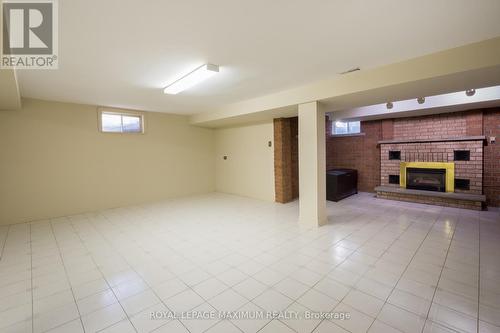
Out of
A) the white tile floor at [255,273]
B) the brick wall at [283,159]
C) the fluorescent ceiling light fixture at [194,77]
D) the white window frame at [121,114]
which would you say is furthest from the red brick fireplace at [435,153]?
the white window frame at [121,114]

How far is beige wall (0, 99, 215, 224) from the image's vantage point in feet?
14.1

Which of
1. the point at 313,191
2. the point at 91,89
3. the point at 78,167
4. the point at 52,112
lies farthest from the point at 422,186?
the point at 52,112

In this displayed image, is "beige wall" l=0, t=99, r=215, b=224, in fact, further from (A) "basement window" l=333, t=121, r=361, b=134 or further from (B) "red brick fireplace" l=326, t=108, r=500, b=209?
(B) "red brick fireplace" l=326, t=108, r=500, b=209

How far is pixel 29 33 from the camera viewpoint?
2010mm

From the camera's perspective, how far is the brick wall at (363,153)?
6688 mm

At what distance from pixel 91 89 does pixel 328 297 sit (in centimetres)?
470

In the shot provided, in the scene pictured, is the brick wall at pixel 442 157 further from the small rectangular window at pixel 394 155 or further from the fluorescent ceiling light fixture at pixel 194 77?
the fluorescent ceiling light fixture at pixel 194 77

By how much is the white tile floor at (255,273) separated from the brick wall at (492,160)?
827 mm

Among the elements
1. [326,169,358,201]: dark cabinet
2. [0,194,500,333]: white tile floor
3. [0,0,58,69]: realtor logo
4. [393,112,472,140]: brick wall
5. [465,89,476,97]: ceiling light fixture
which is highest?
[465,89,476,97]: ceiling light fixture

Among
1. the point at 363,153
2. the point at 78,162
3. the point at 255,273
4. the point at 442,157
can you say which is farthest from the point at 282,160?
the point at 78,162

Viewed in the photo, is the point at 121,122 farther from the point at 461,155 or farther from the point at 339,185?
the point at 461,155

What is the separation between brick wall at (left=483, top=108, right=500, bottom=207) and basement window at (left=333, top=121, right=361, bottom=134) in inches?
113

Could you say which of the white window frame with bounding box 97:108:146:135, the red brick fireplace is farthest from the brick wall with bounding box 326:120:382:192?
the white window frame with bounding box 97:108:146:135

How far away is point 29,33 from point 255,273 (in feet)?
10.8
